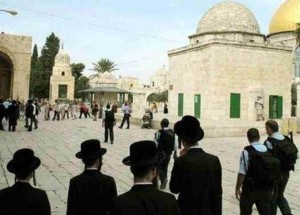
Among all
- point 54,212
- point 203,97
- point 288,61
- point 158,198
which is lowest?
point 54,212

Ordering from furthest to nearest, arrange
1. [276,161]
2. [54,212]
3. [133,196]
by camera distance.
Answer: [54,212]
[276,161]
[133,196]

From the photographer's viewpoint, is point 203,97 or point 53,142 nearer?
point 53,142

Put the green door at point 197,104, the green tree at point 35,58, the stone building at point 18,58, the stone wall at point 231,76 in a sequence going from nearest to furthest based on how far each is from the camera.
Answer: the stone wall at point 231,76, the green door at point 197,104, the stone building at point 18,58, the green tree at point 35,58

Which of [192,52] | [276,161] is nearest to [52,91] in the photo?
[192,52]

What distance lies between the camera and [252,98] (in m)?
24.5

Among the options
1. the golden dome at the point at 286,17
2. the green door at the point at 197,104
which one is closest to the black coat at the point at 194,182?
the green door at the point at 197,104

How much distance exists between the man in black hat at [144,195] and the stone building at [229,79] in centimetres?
2194

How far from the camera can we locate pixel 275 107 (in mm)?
26578

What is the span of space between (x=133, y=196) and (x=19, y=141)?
12.9 metres

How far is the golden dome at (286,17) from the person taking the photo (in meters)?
53.7

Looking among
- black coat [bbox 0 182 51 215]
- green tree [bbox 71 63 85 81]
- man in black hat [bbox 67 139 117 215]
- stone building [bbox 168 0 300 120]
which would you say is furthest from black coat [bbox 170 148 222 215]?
green tree [bbox 71 63 85 81]

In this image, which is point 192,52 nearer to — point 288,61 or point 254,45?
point 254,45

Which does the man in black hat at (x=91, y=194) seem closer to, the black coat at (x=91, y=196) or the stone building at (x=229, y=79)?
the black coat at (x=91, y=196)

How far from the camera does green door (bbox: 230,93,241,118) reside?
2484 cm
